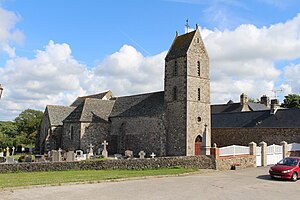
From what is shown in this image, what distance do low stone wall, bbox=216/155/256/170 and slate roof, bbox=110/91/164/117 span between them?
1496cm

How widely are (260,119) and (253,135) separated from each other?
221cm

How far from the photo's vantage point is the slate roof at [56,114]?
149ft

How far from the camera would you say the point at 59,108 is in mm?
47969

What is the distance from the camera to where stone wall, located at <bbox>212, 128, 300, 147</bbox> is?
33.3 meters

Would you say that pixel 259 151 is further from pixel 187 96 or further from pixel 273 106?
pixel 273 106

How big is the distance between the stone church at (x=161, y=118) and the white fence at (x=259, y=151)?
978 centimetres

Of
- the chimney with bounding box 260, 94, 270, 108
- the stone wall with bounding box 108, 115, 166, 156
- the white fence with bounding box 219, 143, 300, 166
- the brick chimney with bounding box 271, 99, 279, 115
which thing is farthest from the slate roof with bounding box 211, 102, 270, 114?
the white fence with bounding box 219, 143, 300, 166

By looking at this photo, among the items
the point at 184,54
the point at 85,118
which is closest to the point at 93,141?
the point at 85,118

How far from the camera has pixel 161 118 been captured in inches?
1481

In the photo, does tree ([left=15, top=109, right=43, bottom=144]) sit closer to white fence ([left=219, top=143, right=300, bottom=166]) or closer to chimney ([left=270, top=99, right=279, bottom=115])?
chimney ([left=270, top=99, right=279, bottom=115])

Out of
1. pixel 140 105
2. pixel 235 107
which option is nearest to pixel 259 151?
pixel 140 105

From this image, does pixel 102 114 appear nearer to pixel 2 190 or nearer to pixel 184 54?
pixel 184 54

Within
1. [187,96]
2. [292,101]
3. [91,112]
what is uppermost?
[292,101]

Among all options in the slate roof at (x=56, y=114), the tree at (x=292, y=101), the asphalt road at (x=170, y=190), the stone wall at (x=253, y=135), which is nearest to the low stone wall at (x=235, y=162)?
the asphalt road at (x=170, y=190)
